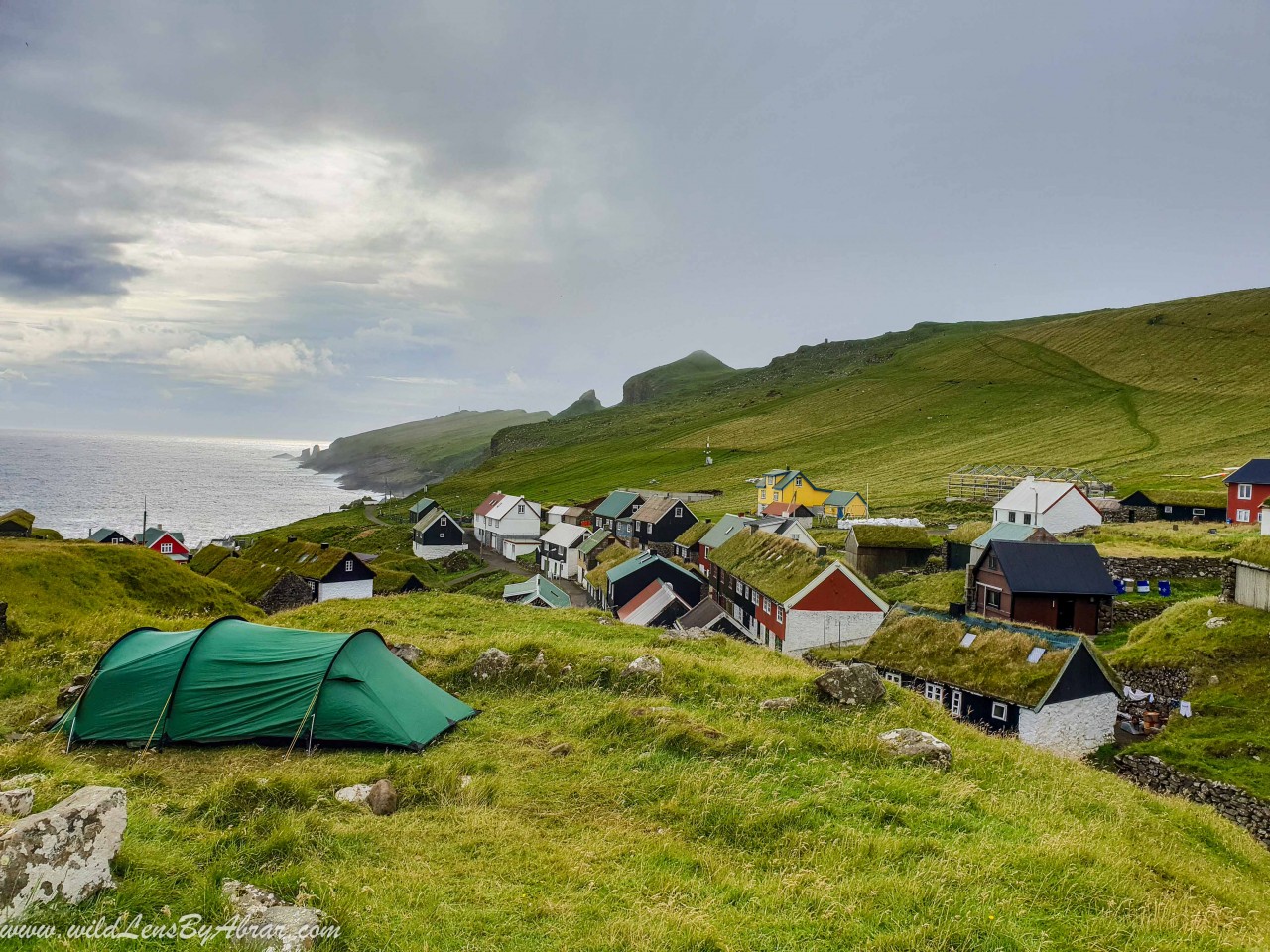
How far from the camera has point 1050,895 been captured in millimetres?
8914

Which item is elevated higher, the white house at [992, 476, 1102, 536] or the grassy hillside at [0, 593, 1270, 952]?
the white house at [992, 476, 1102, 536]

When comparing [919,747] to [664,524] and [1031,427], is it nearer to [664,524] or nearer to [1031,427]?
[664,524]

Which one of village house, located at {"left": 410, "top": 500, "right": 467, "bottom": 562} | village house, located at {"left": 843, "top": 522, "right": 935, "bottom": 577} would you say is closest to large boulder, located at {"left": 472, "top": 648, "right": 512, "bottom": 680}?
village house, located at {"left": 843, "top": 522, "right": 935, "bottom": 577}

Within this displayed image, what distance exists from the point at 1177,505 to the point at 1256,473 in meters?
9.98

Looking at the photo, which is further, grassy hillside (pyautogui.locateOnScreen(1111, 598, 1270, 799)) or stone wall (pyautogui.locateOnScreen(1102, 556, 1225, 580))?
stone wall (pyautogui.locateOnScreen(1102, 556, 1225, 580))

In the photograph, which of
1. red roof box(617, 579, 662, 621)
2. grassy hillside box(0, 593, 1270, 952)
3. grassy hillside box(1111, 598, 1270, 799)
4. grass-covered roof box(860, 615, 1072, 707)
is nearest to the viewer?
grassy hillside box(0, 593, 1270, 952)

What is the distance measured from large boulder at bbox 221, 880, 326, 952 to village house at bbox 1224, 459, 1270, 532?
257ft

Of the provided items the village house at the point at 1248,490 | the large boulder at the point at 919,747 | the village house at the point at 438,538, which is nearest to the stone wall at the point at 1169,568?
→ the village house at the point at 1248,490

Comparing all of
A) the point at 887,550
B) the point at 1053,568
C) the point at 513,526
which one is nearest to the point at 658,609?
the point at 1053,568

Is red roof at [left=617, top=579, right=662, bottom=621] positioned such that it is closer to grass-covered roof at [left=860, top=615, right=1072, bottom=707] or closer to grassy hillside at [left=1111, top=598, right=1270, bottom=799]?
grass-covered roof at [left=860, top=615, right=1072, bottom=707]

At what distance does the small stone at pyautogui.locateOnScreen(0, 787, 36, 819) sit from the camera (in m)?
8.95

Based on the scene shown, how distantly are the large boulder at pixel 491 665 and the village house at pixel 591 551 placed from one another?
54512 mm

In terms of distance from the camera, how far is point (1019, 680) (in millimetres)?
30047

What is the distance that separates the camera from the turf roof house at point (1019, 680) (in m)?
28.8
